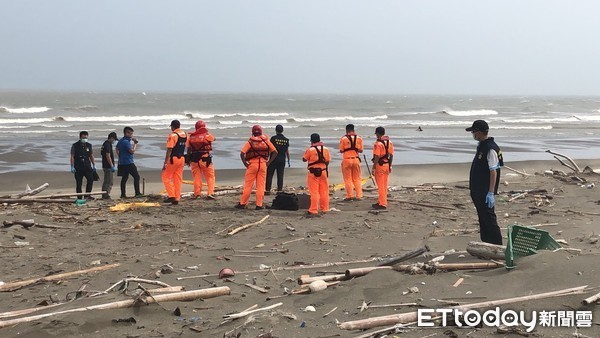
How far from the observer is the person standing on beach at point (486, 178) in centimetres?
755

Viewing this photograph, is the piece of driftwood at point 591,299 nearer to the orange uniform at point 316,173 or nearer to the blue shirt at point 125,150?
the orange uniform at point 316,173

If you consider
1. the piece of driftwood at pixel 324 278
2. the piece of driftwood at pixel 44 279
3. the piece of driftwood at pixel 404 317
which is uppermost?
the piece of driftwood at pixel 404 317

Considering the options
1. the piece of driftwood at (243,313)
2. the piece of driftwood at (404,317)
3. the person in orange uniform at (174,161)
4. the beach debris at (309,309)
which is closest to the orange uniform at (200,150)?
the person in orange uniform at (174,161)

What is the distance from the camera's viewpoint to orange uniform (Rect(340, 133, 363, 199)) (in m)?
13.3

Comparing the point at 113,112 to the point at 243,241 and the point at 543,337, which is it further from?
the point at 543,337

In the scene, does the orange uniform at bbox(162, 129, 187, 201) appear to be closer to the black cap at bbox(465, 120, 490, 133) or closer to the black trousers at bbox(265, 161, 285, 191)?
the black trousers at bbox(265, 161, 285, 191)

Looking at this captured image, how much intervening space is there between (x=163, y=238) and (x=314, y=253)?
2.70 metres

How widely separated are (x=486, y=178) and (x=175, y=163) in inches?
287

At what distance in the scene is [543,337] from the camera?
475cm

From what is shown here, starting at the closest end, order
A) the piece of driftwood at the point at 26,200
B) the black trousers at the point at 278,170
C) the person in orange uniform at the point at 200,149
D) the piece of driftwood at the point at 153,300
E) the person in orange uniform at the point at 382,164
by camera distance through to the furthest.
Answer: the piece of driftwood at the point at 153,300
the person in orange uniform at the point at 382,164
the piece of driftwood at the point at 26,200
the person in orange uniform at the point at 200,149
the black trousers at the point at 278,170

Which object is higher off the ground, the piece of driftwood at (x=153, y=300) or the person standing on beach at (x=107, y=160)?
the person standing on beach at (x=107, y=160)

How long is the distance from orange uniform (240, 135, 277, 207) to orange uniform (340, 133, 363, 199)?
1.73m

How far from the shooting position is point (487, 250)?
7152 millimetres

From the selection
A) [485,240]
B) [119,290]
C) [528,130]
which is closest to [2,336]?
[119,290]
